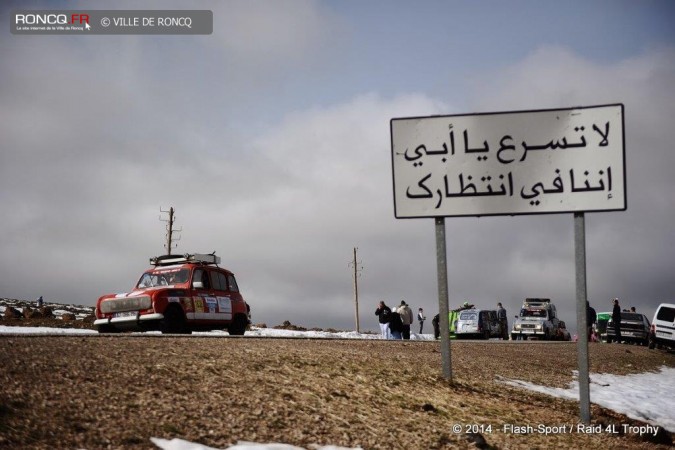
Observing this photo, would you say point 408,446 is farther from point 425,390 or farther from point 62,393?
point 62,393

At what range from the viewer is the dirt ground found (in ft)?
22.6

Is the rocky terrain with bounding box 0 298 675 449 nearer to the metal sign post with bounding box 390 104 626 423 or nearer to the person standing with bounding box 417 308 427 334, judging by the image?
the metal sign post with bounding box 390 104 626 423

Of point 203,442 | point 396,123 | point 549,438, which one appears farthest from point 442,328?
point 203,442

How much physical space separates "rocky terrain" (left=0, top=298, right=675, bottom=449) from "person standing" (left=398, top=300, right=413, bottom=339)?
16013 mm

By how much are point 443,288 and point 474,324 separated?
101 feet

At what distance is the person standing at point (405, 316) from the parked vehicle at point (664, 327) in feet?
45.6

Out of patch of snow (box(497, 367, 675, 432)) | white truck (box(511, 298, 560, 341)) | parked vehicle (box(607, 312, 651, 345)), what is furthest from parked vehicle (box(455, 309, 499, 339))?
patch of snow (box(497, 367, 675, 432))

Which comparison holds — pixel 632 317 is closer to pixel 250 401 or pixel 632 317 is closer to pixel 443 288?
pixel 443 288

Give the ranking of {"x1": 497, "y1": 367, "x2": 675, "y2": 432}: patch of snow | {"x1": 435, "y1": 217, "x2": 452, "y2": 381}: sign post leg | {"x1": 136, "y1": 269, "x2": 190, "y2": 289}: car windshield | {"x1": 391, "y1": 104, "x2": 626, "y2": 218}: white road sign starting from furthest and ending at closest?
{"x1": 136, "y1": 269, "x2": 190, "y2": 289}: car windshield, {"x1": 497, "y1": 367, "x2": 675, "y2": 432}: patch of snow, {"x1": 435, "y1": 217, "x2": 452, "y2": 381}: sign post leg, {"x1": 391, "y1": 104, "x2": 626, "y2": 218}: white road sign

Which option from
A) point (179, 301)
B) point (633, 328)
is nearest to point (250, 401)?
point (179, 301)

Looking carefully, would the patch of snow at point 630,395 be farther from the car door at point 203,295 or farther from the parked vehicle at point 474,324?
the parked vehicle at point 474,324

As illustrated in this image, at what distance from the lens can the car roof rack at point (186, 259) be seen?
21.2 meters

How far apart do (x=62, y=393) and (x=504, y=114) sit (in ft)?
27.5

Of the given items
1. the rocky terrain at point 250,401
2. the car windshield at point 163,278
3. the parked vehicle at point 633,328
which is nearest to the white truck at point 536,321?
the parked vehicle at point 633,328
